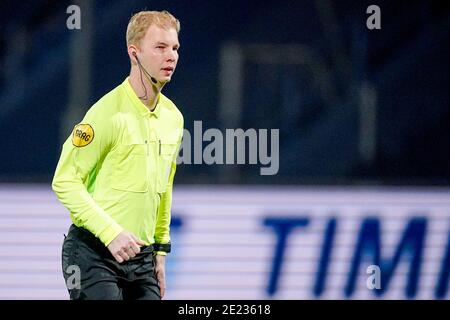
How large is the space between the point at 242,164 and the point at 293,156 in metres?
0.66

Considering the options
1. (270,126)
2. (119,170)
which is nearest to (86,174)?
(119,170)

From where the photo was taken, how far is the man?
492cm

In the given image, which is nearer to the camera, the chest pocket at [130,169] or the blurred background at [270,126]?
the chest pocket at [130,169]

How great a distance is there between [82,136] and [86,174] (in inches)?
7.3

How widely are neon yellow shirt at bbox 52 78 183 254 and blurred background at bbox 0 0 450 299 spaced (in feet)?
5.97

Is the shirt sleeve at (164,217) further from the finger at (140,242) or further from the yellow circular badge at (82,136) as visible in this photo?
the yellow circular badge at (82,136)

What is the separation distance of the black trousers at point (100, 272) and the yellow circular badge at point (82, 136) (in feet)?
1.37

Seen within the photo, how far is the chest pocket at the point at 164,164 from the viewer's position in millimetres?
5160

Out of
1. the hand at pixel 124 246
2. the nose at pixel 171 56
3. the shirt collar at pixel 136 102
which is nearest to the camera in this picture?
the hand at pixel 124 246

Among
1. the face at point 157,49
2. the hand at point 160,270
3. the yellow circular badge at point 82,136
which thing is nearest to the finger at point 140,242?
the hand at point 160,270

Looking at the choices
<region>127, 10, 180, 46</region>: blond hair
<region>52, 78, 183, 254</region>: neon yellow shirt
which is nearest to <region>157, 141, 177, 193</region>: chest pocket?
<region>52, 78, 183, 254</region>: neon yellow shirt

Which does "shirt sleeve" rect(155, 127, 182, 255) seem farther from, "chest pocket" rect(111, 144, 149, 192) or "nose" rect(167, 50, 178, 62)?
"nose" rect(167, 50, 178, 62)

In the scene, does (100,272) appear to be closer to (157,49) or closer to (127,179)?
(127,179)
